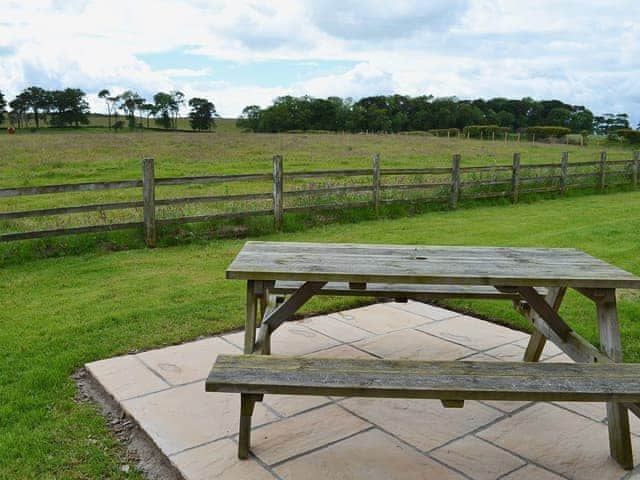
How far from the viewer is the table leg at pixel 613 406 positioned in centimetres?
257

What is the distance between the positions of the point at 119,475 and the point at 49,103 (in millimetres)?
73900

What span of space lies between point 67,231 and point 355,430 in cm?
549

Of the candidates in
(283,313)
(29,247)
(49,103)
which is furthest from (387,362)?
(49,103)

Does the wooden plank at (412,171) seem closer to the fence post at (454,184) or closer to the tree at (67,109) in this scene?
the fence post at (454,184)

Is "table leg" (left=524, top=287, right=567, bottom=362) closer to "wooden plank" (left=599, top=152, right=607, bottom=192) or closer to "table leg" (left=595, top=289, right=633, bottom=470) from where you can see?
"table leg" (left=595, top=289, right=633, bottom=470)

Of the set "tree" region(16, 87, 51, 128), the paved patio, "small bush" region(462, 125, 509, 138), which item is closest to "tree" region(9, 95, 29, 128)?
"tree" region(16, 87, 51, 128)

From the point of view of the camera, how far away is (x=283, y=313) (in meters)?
3.10

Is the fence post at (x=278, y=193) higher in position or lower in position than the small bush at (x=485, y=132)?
lower

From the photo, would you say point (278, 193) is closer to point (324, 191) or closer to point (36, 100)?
point (324, 191)

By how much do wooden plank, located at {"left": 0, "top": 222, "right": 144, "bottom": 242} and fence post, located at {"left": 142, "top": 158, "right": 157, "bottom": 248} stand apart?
13cm

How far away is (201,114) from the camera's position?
73875 millimetres

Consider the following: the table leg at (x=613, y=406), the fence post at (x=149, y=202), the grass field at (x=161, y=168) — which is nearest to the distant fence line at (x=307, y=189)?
the fence post at (x=149, y=202)

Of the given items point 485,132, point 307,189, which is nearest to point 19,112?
point 485,132

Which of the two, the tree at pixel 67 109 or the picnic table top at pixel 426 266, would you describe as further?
the tree at pixel 67 109
